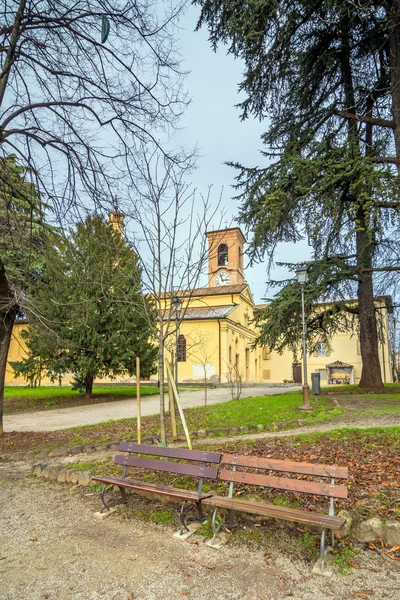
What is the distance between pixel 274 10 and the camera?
28.7 feet

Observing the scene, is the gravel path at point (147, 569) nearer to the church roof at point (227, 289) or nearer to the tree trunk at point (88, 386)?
the tree trunk at point (88, 386)

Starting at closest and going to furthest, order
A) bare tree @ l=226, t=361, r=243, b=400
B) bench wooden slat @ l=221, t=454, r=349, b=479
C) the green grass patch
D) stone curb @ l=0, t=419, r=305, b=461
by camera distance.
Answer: the green grass patch, bench wooden slat @ l=221, t=454, r=349, b=479, stone curb @ l=0, t=419, r=305, b=461, bare tree @ l=226, t=361, r=243, b=400

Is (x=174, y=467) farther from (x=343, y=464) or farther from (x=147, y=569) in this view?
(x=343, y=464)

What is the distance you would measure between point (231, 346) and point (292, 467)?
95.5 feet

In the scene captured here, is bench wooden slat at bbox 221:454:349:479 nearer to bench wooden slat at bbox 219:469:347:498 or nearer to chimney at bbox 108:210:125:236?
bench wooden slat at bbox 219:469:347:498

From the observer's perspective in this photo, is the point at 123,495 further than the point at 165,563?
Yes

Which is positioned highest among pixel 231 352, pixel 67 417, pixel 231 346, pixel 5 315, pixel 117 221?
pixel 117 221

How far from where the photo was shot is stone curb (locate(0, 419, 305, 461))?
7336mm

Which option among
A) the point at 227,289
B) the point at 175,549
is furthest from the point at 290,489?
the point at 227,289

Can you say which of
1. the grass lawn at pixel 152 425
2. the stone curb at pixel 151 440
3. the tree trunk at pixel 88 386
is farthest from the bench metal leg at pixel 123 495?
the tree trunk at pixel 88 386

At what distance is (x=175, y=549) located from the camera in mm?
3611

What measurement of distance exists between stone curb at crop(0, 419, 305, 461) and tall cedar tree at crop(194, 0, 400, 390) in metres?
5.14

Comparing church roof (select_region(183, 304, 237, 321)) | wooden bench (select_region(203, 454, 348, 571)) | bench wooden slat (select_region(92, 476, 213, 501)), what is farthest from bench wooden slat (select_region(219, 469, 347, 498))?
church roof (select_region(183, 304, 237, 321))

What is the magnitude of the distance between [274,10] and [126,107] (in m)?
5.61
